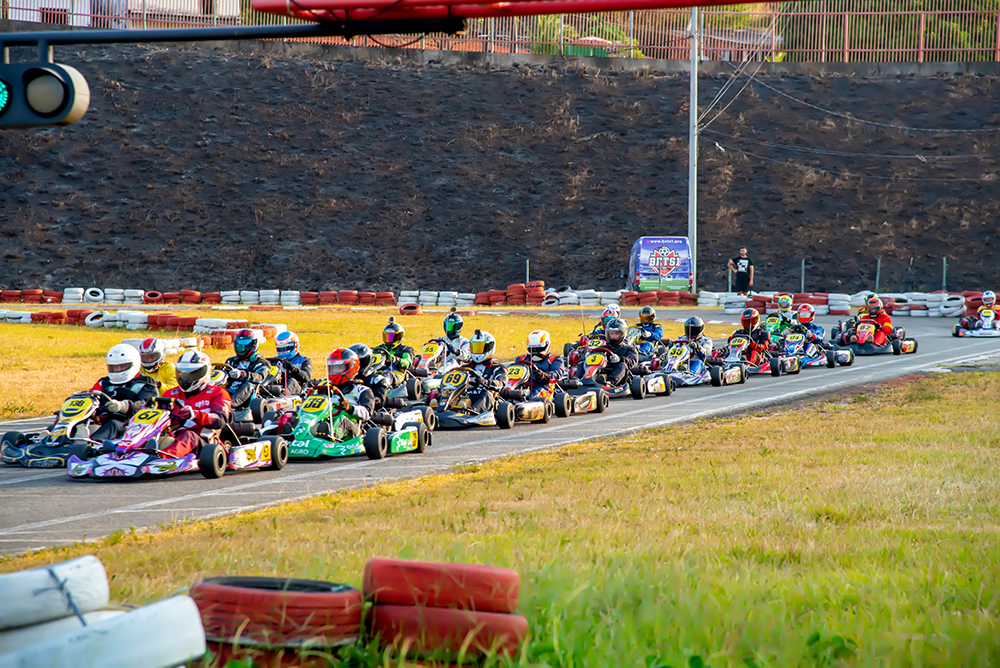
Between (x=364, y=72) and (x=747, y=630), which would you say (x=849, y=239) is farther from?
(x=747, y=630)

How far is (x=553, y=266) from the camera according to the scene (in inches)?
1559

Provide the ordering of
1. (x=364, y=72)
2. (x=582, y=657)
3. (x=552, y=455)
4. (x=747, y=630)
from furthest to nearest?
1. (x=364, y=72)
2. (x=552, y=455)
3. (x=747, y=630)
4. (x=582, y=657)

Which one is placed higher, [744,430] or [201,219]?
[201,219]

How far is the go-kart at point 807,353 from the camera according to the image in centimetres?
1973

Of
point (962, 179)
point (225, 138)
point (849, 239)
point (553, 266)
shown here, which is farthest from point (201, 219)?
point (962, 179)

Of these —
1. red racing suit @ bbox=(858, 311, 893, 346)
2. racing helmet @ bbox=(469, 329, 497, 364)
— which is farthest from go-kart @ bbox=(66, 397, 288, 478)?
red racing suit @ bbox=(858, 311, 893, 346)

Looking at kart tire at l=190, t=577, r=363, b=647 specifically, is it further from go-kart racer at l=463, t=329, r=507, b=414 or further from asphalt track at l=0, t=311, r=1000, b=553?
go-kart racer at l=463, t=329, r=507, b=414

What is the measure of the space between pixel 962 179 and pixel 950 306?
38.0ft

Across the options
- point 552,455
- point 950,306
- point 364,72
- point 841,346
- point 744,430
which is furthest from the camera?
point 364,72

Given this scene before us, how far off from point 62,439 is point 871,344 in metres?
17.2

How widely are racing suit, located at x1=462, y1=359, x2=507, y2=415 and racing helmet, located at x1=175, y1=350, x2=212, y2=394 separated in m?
3.64

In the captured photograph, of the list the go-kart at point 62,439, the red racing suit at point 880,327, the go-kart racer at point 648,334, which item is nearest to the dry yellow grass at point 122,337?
the go-kart racer at point 648,334

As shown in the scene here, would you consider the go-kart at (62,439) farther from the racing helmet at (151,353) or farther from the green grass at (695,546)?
the green grass at (695,546)

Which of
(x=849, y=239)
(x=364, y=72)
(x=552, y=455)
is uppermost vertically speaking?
(x=364, y=72)
